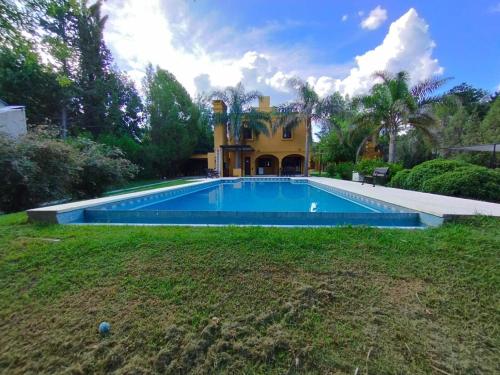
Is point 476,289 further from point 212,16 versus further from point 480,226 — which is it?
point 212,16

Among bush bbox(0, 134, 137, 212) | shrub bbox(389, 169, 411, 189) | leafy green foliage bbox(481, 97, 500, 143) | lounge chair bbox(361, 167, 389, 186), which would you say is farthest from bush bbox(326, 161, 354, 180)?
bush bbox(0, 134, 137, 212)

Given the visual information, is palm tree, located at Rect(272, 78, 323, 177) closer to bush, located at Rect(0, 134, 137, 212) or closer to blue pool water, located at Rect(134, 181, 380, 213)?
blue pool water, located at Rect(134, 181, 380, 213)

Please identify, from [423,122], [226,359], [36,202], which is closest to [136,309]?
[226,359]

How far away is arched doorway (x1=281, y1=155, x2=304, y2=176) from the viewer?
92.0 feet

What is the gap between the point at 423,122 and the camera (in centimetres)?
1343

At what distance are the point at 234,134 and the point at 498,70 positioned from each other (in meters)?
21.5

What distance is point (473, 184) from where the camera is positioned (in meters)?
7.56

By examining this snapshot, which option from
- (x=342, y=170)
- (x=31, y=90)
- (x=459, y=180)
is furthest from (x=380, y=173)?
(x=31, y=90)

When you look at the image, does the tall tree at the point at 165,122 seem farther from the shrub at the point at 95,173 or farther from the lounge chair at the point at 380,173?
the lounge chair at the point at 380,173

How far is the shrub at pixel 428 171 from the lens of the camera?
888cm

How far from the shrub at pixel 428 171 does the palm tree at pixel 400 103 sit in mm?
5210

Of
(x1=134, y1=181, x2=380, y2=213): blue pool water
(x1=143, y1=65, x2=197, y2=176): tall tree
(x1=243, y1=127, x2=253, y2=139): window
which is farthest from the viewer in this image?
(x1=143, y1=65, x2=197, y2=176): tall tree

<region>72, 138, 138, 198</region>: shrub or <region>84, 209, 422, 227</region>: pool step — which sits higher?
<region>72, 138, 138, 198</region>: shrub

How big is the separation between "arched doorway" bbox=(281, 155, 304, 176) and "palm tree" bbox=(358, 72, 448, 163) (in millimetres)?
13486
